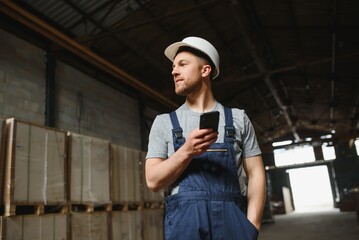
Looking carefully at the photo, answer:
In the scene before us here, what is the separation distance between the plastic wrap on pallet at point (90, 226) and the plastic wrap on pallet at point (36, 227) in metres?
0.23

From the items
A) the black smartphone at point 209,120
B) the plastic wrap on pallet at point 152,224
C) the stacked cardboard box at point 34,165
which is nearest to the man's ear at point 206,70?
the black smartphone at point 209,120

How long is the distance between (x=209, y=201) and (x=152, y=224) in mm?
6480

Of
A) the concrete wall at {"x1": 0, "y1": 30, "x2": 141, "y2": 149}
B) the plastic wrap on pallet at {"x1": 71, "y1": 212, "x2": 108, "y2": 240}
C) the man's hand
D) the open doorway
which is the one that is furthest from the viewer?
the open doorway

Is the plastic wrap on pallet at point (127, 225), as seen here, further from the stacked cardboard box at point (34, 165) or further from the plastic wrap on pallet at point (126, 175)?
the stacked cardboard box at point (34, 165)

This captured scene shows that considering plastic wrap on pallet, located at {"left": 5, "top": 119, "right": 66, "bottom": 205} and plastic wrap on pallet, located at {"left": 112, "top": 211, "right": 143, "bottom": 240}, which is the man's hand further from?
plastic wrap on pallet, located at {"left": 112, "top": 211, "right": 143, "bottom": 240}

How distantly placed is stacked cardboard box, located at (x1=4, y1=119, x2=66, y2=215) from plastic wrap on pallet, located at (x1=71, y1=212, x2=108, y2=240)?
45 cm

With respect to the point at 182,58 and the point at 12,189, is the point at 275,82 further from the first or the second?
the point at 182,58

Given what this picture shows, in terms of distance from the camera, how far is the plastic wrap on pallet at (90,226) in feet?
17.9

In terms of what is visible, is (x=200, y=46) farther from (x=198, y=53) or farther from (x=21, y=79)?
(x=21, y=79)

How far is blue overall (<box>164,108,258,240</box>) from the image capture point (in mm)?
1580

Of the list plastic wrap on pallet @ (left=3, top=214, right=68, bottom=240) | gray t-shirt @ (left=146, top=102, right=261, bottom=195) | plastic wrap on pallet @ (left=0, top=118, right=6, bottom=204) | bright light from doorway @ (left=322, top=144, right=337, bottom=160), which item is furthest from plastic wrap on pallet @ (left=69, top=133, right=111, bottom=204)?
bright light from doorway @ (left=322, top=144, right=337, bottom=160)

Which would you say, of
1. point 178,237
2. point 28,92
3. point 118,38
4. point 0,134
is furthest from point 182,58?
point 118,38

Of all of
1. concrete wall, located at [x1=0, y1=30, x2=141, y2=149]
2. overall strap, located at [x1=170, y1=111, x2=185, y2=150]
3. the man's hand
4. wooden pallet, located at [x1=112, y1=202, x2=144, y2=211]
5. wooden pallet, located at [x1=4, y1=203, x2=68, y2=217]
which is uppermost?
concrete wall, located at [x1=0, y1=30, x2=141, y2=149]

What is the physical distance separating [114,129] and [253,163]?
8123 millimetres
